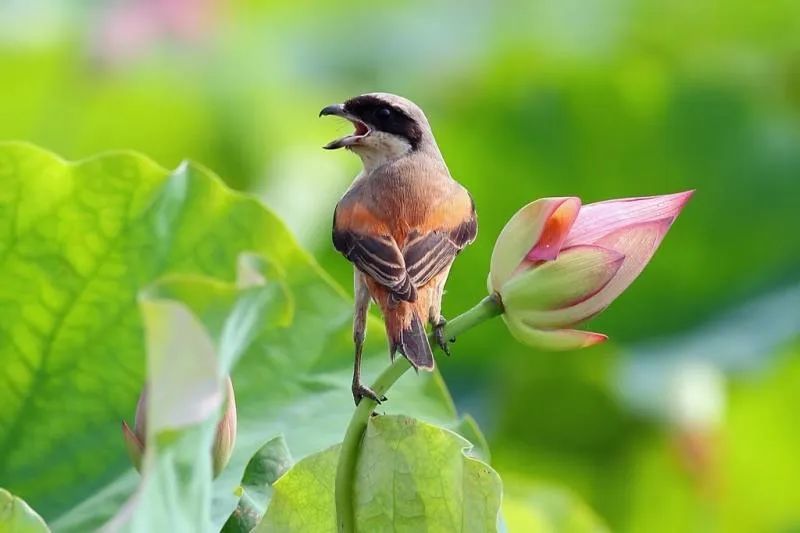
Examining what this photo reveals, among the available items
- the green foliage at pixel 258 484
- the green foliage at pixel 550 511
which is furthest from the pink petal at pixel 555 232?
the green foliage at pixel 550 511

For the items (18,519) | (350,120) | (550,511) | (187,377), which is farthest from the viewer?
(550,511)

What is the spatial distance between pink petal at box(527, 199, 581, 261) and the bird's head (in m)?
0.14

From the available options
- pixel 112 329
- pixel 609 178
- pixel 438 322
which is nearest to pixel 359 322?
pixel 438 322

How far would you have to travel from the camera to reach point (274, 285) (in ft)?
2.85

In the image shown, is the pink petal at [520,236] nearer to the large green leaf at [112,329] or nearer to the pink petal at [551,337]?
the pink petal at [551,337]

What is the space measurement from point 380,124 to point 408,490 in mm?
246

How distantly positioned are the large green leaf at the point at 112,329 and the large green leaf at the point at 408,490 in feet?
0.91

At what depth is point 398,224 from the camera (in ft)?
2.88

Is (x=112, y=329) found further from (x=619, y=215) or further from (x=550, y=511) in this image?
(x=550, y=511)

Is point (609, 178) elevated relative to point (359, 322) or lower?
lower

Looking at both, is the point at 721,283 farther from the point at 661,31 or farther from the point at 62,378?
the point at 62,378

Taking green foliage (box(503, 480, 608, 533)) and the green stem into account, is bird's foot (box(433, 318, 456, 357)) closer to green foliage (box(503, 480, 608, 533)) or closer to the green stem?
the green stem

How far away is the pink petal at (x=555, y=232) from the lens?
2.76 feet

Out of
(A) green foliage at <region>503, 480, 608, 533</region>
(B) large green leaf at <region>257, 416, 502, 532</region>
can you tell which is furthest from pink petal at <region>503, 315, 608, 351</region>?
(A) green foliage at <region>503, 480, 608, 533</region>
